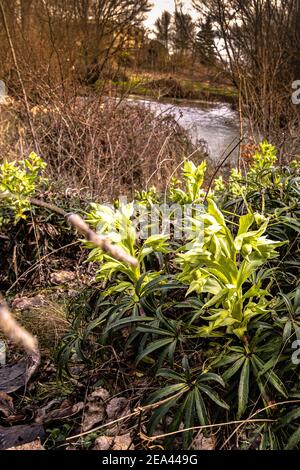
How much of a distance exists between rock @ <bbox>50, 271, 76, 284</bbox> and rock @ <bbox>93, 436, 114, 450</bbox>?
1662mm

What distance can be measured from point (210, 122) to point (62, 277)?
911 cm

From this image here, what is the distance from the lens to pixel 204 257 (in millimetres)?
1175

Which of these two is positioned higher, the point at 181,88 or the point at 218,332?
the point at 181,88

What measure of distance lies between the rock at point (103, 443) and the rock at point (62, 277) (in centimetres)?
166

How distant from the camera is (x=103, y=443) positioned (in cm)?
135

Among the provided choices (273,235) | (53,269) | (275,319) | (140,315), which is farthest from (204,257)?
(53,269)

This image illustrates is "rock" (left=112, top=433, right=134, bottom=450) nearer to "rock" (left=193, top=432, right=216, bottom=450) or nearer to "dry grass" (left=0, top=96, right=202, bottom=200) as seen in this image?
"rock" (left=193, top=432, right=216, bottom=450)

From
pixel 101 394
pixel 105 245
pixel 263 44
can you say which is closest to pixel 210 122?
pixel 263 44

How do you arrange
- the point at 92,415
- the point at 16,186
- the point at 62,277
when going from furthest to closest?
the point at 62,277 → the point at 16,186 → the point at 92,415

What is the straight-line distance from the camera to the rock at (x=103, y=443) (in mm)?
1341

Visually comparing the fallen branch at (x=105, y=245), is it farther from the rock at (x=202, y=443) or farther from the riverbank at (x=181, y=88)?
the riverbank at (x=181, y=88)

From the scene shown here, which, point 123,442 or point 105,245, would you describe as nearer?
point 105,245

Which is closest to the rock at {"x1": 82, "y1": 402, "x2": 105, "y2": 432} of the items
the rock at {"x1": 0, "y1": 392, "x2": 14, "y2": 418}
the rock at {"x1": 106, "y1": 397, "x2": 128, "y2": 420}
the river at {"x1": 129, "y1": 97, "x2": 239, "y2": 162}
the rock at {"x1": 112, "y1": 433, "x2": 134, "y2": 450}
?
the rock at {"x1": 106, "y1": 397, "x2": 128, "y2": 420}

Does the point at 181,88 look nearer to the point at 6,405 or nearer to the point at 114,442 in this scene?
the point at 6,405
